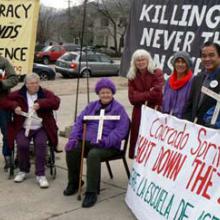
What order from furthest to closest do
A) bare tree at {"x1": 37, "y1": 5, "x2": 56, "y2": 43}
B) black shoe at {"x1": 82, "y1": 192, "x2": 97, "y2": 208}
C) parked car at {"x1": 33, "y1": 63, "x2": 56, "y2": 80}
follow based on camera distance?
bare tree at {"x1": 37, "y1": 5, "x2": 56, "y2": 43} < parked car at {"x1": 33, "y1": 63, "x2": 56, "y2": 80} < black shoe at {"x1": 82, "y1": 192, "x2": 97, "y2": 208}

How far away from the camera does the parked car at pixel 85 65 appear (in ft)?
78.8

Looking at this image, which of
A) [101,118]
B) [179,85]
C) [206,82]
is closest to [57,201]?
[101,118]

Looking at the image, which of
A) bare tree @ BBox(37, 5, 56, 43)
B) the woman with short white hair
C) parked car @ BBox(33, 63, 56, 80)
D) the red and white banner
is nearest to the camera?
the red and white banner

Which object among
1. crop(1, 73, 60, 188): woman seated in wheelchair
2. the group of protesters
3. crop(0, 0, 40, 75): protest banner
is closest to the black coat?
the group of protesters

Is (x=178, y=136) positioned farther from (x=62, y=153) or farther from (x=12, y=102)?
(x=62, y=153)

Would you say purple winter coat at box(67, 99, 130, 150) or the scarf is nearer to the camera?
the scarf

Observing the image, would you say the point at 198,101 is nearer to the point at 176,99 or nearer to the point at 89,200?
the point at 176,99

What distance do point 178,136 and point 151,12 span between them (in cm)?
233

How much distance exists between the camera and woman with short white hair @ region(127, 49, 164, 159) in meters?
5.29

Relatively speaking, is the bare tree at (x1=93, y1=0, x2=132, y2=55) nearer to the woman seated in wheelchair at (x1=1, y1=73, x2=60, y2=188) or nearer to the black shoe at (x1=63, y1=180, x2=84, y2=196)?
the woman seated in wheelchair at (x1=1, y1=73, x2=60, y2=188)

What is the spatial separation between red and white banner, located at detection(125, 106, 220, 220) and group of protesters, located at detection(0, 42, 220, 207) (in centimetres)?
25

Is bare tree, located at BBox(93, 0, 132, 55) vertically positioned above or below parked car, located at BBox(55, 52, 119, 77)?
above

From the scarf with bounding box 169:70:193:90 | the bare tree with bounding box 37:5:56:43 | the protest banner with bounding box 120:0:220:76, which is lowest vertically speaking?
the bare tree with bounding box 37:5:56:43

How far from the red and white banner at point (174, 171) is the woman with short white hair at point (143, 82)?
1.08ft
